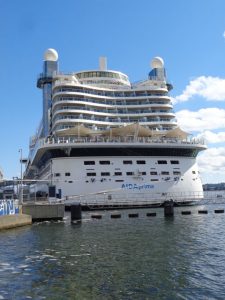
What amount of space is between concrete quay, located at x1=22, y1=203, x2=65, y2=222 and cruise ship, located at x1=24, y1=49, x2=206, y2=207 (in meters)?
8.11

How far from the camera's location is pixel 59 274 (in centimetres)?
1511

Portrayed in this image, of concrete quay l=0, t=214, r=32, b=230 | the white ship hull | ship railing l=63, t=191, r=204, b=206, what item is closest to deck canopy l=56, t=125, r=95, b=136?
the white ship hull

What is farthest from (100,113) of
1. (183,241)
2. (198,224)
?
(183,241)

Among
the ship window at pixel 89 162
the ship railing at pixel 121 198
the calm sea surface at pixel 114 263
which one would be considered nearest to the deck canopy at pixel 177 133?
the ship railing at pixel 121 198

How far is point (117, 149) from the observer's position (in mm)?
47625

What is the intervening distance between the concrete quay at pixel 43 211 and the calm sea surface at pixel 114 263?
6.23 m

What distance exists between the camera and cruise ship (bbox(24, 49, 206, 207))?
4588 centimetres

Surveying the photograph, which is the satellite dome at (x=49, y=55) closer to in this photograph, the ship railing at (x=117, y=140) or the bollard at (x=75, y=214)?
the ship railing at (x=117, y=140)

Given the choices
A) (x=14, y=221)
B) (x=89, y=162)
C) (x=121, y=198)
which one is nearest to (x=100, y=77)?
(x=89, y=162)

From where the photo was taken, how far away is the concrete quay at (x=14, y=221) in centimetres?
2941

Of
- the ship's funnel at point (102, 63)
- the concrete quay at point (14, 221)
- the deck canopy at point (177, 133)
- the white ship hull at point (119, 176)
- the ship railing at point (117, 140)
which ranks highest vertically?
the ship's funnel at point (102, 63)

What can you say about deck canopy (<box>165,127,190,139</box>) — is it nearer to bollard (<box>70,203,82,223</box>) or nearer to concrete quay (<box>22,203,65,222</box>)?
bollard (<box>70,203,82,223</box>)

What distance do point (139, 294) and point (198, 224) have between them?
764 inches

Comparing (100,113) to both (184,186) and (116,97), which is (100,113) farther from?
(184,186)
